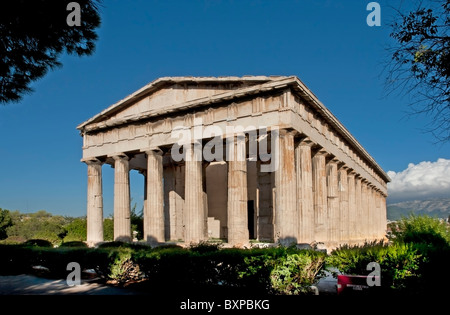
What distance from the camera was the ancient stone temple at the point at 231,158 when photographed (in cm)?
1884

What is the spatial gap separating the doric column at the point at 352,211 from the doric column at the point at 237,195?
12213 mm

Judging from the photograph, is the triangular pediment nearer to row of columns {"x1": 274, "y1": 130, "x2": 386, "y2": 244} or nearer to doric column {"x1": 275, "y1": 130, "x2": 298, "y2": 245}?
doric column {"x1": 275, "y1": 130, "x2": 298, "y2": 245}

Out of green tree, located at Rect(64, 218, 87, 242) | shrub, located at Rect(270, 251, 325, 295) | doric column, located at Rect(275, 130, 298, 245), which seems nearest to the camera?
shrub, located at Rect(270, 251, 325, 295)

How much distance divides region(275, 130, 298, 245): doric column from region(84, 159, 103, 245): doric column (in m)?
12.7

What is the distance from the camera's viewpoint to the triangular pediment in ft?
66.2

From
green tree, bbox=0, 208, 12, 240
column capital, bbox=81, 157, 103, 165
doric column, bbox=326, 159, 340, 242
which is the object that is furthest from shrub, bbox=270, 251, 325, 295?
green tree, bbox=0, 208, 12, 240

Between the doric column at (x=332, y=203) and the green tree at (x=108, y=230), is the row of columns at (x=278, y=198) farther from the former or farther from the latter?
the green tree at (x=108, y=230)

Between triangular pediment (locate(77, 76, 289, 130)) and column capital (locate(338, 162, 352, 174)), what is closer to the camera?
triangular pediment (locate(77, 76, 289, 130))

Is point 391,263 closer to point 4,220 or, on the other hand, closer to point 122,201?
point 122,201

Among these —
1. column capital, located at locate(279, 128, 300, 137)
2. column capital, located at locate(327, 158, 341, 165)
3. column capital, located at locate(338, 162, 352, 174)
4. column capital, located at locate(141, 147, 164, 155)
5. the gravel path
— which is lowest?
the gravel path

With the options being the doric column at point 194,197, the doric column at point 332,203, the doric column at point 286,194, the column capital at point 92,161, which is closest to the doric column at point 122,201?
the column capital at point 92,161

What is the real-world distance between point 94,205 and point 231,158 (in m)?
10.8

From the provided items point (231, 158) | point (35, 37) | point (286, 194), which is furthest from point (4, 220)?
point (35, 37)

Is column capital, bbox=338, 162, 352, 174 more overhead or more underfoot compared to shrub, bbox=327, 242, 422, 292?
more overhead
